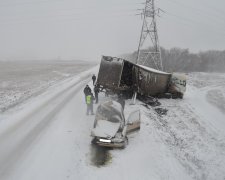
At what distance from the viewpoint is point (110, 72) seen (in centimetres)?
1897

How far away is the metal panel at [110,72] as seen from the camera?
1858 cm

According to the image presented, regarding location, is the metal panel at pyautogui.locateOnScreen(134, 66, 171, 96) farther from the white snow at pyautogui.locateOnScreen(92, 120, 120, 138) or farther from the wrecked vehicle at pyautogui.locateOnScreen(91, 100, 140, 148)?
the white snow at pyautogui.locateOnScreen(92, 120, 120, 138)

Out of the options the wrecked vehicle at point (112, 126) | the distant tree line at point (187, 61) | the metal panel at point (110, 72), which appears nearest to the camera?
the wrecked vehicle at point (112, 126)

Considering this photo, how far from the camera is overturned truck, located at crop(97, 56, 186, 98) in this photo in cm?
1873

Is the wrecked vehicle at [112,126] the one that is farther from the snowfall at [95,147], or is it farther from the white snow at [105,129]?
the snowfall at [95,147]

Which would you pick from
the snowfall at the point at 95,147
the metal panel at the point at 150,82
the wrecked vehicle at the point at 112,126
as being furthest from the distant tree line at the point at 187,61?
the wrecked vehicle at the point at 112,126

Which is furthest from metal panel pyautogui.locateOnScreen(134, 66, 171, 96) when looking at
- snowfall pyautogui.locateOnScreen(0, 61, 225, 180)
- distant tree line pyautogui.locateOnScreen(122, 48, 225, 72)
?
distant tree line pyautogui.locateOnScreen(122, 48, 225, 72)

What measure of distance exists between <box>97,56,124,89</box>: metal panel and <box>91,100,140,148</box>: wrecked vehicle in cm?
577

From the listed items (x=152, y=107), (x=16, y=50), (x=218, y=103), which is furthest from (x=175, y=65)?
(x=16, y=50)

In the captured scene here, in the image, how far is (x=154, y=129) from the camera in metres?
14.3

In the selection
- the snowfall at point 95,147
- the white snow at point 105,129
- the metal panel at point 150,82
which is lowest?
the snowfall at point 95,147

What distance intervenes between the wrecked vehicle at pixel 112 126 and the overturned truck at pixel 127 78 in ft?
19.3

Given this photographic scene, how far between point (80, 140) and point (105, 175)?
3.24 metres

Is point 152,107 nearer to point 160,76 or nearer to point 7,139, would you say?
point 160,76
